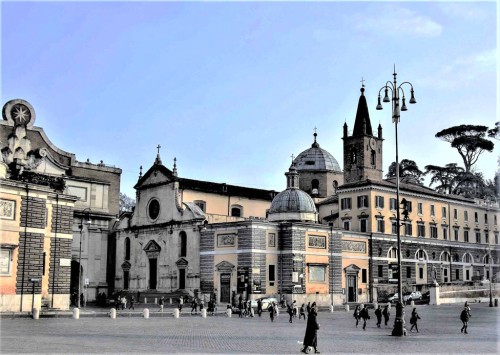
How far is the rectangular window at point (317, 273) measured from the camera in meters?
58.8

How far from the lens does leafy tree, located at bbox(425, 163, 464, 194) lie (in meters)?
98.0

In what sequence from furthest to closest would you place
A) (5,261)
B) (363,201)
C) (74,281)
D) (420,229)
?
(420,229) < (363,201) < (74,281) < (5,261)

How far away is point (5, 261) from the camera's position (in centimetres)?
3822

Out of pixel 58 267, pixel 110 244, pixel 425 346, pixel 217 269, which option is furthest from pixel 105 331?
pixel 110 244

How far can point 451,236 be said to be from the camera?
251 ft

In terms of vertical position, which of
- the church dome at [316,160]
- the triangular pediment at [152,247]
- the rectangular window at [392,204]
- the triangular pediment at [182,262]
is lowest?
the triangular pediment at [182,262]

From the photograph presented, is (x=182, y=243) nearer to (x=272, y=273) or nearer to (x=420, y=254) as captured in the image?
(x=272, y=273)

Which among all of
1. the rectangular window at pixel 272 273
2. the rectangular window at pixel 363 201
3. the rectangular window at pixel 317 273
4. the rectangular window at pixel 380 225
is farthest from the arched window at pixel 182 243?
the rectangular window at pixel 380 225

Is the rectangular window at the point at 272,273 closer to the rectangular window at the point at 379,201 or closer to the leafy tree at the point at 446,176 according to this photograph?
the rectangular window at the point at 379,201

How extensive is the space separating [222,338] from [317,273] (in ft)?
111

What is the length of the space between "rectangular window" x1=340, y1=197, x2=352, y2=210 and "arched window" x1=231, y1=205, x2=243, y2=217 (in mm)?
10664

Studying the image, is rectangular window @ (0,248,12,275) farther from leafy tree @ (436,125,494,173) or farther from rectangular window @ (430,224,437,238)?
leafy tree @ (436,125,494,173)

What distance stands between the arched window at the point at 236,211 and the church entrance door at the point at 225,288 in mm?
11855

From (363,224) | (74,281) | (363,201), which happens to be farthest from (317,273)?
(74,281)
